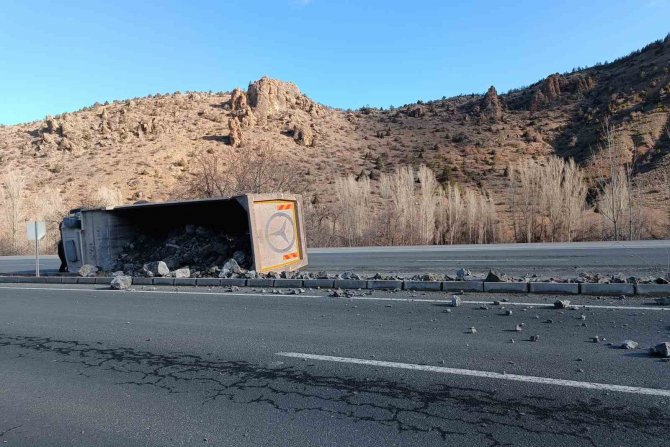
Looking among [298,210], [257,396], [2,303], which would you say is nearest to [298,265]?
[298,210]

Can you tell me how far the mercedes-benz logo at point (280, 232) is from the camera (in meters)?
12.0

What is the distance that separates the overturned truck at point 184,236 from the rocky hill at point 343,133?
18.3 metres

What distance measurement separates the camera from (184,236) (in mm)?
14250

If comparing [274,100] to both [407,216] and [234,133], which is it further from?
[407,216]

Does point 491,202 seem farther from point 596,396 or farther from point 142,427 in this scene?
point 142,427

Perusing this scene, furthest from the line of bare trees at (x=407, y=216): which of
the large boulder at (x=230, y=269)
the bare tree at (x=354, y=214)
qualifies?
the large boulder at (x=230, y=269)

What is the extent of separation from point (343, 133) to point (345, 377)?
184 feet

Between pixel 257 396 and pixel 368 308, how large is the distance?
3531 millimetres

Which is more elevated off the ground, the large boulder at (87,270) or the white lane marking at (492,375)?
the large boulder at (87,270)

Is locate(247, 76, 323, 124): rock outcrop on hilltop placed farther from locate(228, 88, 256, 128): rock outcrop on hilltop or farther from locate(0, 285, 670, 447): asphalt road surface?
locate(0, 285, 670, 447): asphalt road surface

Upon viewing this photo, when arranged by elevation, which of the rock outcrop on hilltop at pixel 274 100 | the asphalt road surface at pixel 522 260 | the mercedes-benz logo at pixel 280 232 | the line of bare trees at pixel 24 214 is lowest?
the asphalt road surface at pixel 522 260

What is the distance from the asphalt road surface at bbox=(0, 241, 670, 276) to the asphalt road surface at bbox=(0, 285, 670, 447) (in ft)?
12.2

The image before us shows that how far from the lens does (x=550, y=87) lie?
56.3 m

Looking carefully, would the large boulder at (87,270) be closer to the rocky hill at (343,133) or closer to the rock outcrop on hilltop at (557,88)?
the rocky hill at (343,133)
